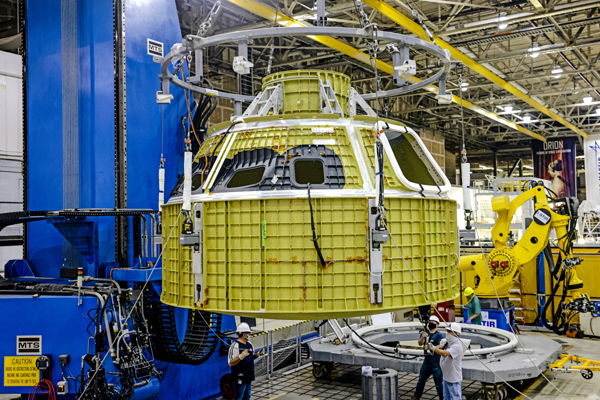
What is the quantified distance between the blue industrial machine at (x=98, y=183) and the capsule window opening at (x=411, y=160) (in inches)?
158

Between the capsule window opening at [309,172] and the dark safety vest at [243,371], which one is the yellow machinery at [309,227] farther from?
the dark safety vest at [243,371]

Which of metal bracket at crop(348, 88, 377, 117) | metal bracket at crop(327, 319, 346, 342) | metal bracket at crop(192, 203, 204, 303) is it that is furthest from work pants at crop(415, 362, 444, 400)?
metal bracket at crop(192, 203, 204, 303)

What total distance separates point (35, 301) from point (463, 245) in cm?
1898

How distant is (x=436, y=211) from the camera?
716 centimetres

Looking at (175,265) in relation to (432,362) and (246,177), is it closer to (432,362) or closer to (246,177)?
(246,177)

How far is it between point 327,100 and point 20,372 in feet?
20.3

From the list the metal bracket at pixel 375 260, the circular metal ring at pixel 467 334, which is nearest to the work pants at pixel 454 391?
the circular metal ring at pixel 467 334

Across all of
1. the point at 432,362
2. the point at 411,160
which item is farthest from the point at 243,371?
the point at 411,160

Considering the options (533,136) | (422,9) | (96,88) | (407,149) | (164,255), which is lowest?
(164,255)

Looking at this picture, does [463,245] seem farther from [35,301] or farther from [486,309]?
[35,301]

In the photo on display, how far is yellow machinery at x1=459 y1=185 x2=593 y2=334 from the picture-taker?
16156 mm

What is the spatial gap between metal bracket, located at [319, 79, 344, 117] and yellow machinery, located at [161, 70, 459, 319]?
18.7 inches

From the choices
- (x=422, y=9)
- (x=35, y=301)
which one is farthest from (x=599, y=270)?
(x=35, y=301)

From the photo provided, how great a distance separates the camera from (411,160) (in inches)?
305
